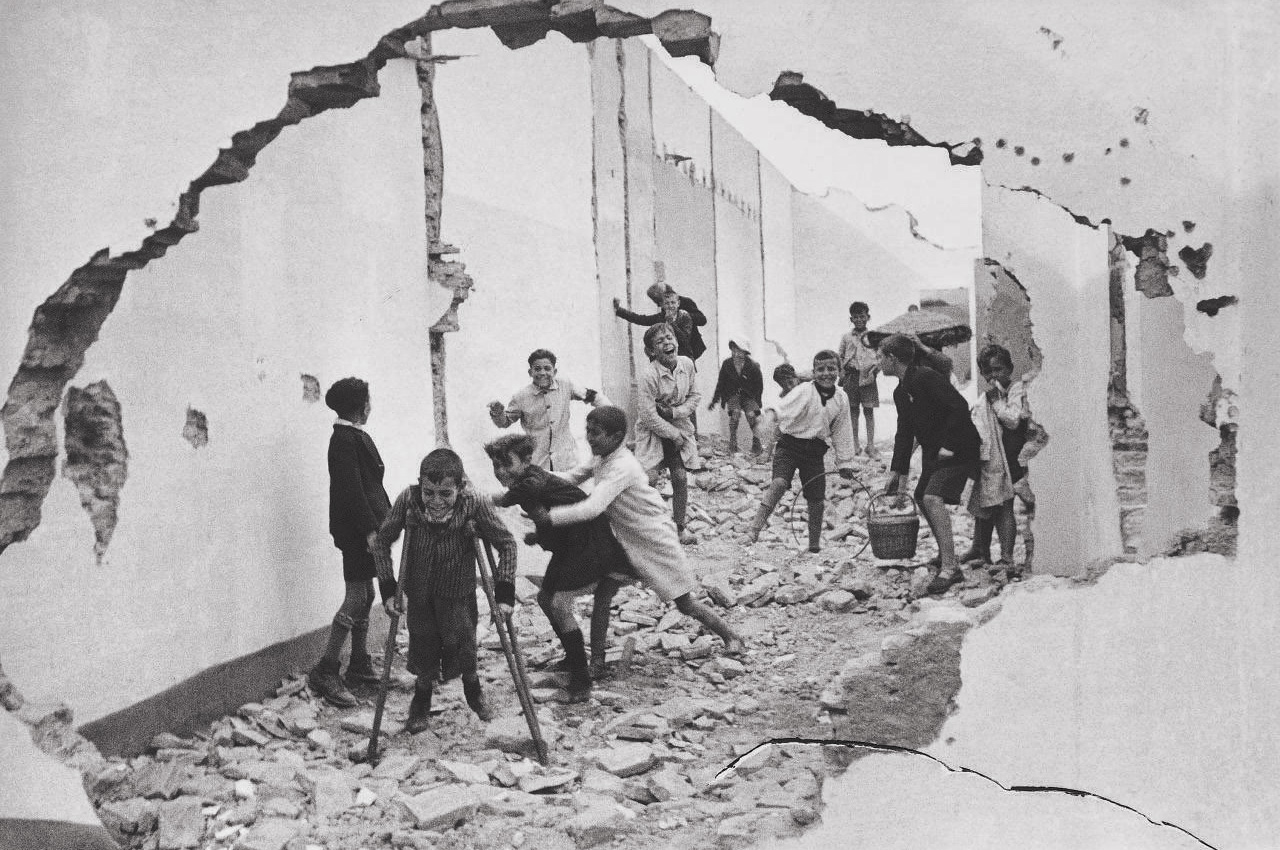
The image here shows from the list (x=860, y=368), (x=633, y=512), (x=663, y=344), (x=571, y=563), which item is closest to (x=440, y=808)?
(x=571, y=563)

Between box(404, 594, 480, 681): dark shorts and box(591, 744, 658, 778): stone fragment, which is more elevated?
box(404, 594, 480, 681): dark shorts

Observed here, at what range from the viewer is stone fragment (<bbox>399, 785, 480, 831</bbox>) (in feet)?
13.0

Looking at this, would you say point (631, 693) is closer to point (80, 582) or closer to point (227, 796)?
point (227, 796)

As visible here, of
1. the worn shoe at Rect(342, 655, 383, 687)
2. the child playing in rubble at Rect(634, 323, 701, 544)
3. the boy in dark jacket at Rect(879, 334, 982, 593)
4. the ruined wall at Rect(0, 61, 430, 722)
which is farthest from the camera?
the child playing in rubble at Rect(634, 323, 701, 544)

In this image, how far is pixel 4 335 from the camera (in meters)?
3.76

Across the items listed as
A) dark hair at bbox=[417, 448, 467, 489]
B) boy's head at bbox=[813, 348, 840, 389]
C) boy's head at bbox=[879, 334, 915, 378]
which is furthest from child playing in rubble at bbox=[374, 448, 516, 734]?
boy's head at bbox=[813, 348, 840, 389]

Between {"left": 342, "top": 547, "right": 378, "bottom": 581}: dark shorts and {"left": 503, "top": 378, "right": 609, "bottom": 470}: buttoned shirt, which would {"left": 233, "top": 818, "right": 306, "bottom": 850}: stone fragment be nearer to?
{"left": 342, "top": 547, "right": 378, "bottom": 581}: dark shorts

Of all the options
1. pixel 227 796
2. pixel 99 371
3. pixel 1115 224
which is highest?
pixel 1115 224

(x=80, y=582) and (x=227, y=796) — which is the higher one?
(x=80, y=582)

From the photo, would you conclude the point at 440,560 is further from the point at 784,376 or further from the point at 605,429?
the point at 784,376

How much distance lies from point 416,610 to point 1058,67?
9.76ft

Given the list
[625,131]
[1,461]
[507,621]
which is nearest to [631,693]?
[507,621]

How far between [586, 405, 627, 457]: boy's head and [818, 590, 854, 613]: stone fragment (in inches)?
84.2

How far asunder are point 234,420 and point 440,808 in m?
1.95
